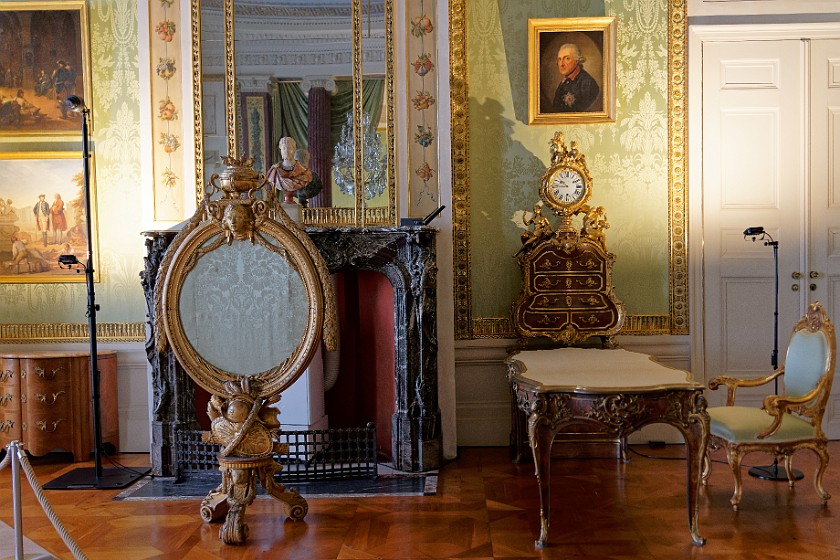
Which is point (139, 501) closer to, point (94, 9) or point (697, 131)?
point (94, 9)

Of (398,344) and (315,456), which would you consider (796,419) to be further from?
(315,456)

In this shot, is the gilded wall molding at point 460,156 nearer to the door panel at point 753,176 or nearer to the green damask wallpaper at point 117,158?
the door panel at point 753,176

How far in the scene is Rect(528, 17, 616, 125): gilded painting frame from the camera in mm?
6367

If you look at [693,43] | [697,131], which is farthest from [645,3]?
[697,131]

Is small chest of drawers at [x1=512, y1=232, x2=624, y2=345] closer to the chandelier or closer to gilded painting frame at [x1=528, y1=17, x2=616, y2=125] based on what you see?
gilded painting frame at [x1=528, y1=17, x2=616, y2=125]

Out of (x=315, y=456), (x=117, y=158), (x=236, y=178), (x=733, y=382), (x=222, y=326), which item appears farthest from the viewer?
(x=117, y=158)

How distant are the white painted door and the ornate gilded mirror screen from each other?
3.62m

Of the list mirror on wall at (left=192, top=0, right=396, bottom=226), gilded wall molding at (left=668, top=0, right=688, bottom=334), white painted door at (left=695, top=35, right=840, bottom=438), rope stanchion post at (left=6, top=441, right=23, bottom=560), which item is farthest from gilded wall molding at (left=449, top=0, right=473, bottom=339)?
rope stanchion post at (left=6, top=441, right=23, bottom=560)

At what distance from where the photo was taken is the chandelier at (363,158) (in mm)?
6055

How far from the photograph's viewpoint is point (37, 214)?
657 centimetres

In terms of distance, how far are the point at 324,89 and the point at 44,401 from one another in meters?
3.19

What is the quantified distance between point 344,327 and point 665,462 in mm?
2624

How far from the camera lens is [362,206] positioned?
607 centimetres

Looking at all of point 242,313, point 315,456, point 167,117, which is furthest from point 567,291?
point 167,117
